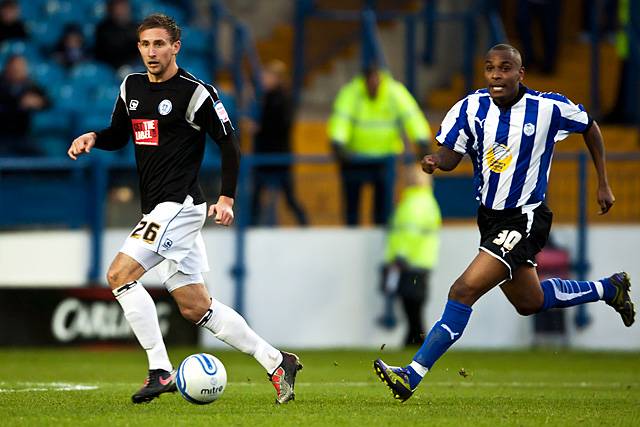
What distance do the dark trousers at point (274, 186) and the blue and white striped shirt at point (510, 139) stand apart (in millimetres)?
5937

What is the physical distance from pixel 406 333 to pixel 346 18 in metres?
4.79

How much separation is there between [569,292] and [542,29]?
9.63m

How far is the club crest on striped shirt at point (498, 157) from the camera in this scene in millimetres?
8336

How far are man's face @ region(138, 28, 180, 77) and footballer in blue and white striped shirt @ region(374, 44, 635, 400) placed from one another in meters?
1.58

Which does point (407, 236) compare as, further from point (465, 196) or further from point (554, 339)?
point (554, 339)

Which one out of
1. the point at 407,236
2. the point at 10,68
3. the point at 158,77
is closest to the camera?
the point at 158,77

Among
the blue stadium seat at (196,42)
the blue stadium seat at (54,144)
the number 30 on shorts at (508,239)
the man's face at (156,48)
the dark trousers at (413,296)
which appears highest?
the man's face at (156,48)

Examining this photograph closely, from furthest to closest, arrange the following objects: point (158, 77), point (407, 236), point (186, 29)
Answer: point (186, 29), point (407, 236), point (158, 77)

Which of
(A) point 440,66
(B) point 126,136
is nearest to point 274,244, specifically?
(A) point 440,66

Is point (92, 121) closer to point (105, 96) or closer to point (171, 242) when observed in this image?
point (105, 96)

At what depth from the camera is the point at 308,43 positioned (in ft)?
60.9

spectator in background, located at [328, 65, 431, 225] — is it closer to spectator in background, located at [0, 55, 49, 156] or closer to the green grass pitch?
the green grass pitch

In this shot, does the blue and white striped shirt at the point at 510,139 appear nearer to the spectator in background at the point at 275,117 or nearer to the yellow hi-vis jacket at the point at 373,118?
the yellow hi-vis jacket at the point at 373,118

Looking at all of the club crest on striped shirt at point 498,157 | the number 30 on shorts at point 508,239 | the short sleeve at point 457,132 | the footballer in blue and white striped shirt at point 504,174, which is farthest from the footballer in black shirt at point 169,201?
the club crest on striped shirt at point 498,157
